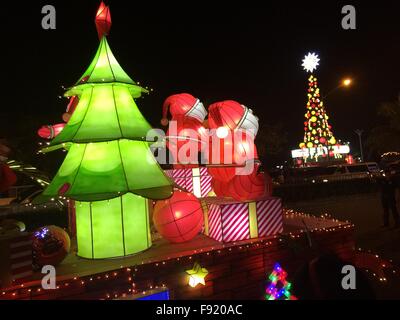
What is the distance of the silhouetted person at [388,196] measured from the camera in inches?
370

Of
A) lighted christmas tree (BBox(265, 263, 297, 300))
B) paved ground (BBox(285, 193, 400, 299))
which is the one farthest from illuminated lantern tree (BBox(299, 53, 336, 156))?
lighted christmas tree (BBox(265, 263, 297, 300))

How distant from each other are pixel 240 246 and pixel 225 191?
1.26 m

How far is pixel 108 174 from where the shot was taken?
5316 millimetres

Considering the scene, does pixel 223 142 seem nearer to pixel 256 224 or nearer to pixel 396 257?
pixel 256 224

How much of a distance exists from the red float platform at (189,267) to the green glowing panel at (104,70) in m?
3.09

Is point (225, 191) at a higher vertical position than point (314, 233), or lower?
higher

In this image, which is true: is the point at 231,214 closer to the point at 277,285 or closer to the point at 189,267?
the point at 189,267

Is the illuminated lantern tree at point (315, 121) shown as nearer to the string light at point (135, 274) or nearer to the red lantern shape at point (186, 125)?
the red lantern shape at point (186, 125)

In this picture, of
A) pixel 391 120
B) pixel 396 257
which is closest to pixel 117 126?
pixel 396 257

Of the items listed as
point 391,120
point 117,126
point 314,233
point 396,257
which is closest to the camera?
point 117,126

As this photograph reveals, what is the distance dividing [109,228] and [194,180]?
3.66m

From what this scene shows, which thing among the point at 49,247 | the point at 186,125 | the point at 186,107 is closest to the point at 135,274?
the point at 49,247

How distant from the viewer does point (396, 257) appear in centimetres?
686

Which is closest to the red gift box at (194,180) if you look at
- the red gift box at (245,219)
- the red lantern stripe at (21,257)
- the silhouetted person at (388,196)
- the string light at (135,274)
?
the red gift box at (245,219)
